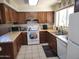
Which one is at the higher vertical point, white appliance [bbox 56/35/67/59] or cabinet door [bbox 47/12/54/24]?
cabinet door [bbox 47/12/54/24]

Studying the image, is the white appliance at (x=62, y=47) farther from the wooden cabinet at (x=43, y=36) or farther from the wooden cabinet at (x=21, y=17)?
the wooden cabinet at (x=21, y=17)

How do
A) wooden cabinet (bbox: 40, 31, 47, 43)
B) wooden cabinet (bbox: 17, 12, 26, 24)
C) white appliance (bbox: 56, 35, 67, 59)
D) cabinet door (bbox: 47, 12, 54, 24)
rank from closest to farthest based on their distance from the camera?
white appliance (bbox: 56, 35, 67, 59)
wooden cabinet (bbox: 40, 31, 47, 43)
wooden cabinet (bbox: 17, 12, 26, 24)
cabinet door (bbox: 47, 12, 54, 24)

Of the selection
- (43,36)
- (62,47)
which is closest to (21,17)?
(43,36)

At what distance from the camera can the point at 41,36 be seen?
5.89 m

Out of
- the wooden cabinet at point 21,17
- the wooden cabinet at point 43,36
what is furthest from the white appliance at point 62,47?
the wooden cabinet at point 21,17

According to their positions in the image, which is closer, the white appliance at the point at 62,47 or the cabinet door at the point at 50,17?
the white appliance at the point at 62,47

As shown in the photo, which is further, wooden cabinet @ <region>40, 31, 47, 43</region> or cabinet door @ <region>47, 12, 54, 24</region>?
cabinet door @ <region>47, 12, 54, 24</region>

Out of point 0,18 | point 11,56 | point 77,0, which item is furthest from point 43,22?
point 77,0

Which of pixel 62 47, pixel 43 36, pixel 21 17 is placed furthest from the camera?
pixel 21 17

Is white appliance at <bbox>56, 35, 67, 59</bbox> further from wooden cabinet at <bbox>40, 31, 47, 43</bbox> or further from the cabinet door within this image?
the cabinet door

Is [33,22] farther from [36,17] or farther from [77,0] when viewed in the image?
[77,0]

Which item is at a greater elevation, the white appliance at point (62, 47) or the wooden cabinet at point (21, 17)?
the wooden cabinet at point (21, 17)

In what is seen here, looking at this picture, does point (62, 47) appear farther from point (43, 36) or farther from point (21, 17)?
point (21, 17)

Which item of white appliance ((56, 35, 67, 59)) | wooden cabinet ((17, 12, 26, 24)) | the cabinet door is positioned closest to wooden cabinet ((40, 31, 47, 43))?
the cabinet door
